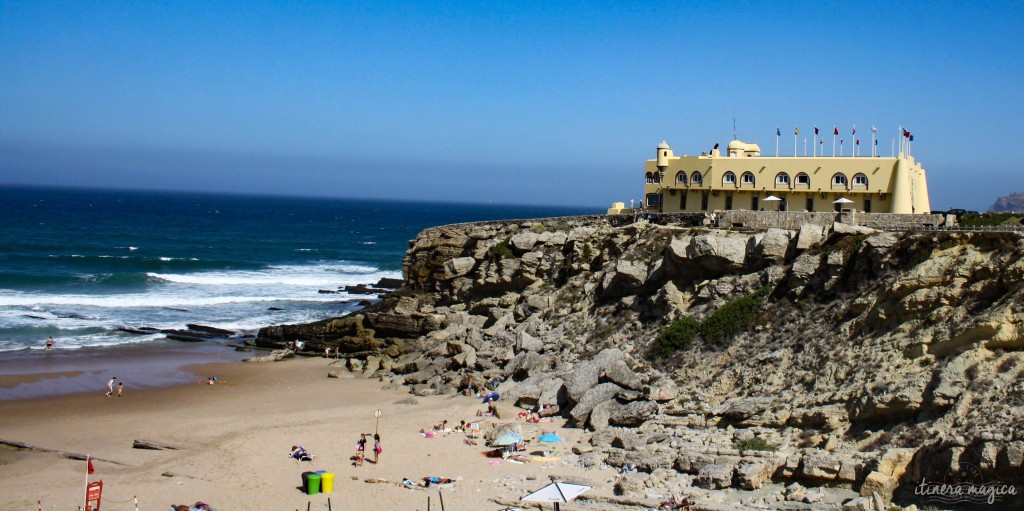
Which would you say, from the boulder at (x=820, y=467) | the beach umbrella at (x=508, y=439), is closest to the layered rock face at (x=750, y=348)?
the boulder at (x=820, y=467)

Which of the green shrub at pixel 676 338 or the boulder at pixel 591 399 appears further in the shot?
the green shrub at pixel 676 338

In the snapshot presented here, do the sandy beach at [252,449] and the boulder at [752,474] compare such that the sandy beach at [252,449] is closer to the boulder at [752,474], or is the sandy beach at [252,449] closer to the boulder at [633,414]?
the boulder at [633,414]

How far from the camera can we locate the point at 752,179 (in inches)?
1727

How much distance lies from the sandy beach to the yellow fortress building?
1841 centimetres

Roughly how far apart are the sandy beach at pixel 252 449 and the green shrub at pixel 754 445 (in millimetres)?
3590

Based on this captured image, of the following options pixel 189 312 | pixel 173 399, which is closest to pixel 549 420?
pixel 173 399

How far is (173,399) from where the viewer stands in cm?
3516

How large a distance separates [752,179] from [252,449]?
2693cm

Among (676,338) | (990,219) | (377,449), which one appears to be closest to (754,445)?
(676,338)

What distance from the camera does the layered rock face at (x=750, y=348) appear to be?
21734mm

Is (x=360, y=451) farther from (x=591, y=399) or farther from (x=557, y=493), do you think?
(x=557, y=493)

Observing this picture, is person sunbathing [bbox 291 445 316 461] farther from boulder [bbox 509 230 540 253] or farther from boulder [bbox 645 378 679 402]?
boulder [bbox 509 230 540 253]

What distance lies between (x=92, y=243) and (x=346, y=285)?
3656 cm

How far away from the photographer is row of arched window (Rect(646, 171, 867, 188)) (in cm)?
4088
